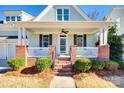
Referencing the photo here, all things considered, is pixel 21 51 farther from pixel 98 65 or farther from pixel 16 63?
pixel 98 65

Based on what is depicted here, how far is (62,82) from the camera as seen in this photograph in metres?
14.4

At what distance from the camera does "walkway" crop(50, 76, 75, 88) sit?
13283mm

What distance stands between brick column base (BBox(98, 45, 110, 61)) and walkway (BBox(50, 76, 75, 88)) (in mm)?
3934

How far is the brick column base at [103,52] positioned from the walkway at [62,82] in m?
3.93

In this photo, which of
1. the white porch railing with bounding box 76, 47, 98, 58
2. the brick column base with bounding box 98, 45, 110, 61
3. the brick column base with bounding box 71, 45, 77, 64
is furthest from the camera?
the white porch railing with bounding box 76, 47, 98, 58

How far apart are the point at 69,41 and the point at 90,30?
7.09ft

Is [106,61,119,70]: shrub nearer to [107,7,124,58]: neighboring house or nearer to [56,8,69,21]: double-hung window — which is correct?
[56,8,69,21]: double-hung window

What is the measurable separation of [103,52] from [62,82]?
5.46 meters

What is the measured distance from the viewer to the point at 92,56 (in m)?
19.6

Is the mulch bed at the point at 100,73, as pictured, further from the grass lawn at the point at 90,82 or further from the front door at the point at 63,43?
the front door at the point at 63,43

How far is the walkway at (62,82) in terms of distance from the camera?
13.3m

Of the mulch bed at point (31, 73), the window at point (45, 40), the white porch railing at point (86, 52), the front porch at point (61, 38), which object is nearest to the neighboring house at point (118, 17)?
the front porch at point (61, 38)

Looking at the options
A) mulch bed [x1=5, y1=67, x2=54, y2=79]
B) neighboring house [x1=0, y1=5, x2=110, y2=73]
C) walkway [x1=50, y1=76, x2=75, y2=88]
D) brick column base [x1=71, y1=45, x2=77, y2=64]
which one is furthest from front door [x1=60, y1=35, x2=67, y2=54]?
walkway [x1=50, y1=76, x2=75, y2=88]

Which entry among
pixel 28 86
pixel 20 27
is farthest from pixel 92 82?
pixel 20 27
